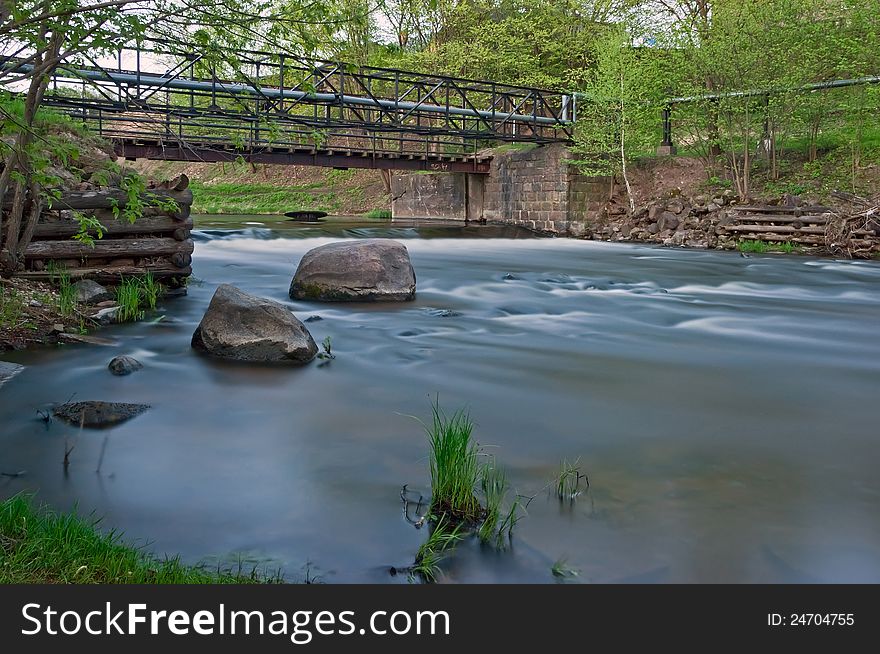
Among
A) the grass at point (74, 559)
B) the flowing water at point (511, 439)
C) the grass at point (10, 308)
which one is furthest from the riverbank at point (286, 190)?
the grass at point (74, 559)

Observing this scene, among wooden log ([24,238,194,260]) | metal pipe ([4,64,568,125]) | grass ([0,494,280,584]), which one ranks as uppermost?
metal pipe ([4,64,568,125])

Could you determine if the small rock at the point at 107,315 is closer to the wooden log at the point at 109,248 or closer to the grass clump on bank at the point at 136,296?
the grass clump on bank at the point at 136,296

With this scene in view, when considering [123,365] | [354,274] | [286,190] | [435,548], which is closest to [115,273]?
[354,274]

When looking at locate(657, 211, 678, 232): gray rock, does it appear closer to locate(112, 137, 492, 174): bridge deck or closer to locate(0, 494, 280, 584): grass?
locate(112, 137, 492, 174): bridge deck

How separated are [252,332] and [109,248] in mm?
3963

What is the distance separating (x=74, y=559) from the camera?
342 cm

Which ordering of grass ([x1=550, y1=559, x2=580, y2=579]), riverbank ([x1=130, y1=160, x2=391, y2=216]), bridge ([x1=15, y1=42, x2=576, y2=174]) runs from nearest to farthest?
grass ([x1=550, y1=559, x2=580, y2=579]) → bridge ([x1=15, y1=42, x2=576, y2=174]) → riverbank ([x1=130, y1=160, x2=391, y2=216])

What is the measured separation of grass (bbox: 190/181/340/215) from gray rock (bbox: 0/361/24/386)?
38422 millimetres

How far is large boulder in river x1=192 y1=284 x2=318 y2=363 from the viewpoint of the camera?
7.94 m

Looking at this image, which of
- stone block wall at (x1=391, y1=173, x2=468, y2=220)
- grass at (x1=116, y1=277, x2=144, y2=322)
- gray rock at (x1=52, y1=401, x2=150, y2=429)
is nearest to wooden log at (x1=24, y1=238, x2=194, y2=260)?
grass at (x1=116, y1=277, x2=144, y2=322)

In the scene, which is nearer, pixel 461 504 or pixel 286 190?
pixel 461 504

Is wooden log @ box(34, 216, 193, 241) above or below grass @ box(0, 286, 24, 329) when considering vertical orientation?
above

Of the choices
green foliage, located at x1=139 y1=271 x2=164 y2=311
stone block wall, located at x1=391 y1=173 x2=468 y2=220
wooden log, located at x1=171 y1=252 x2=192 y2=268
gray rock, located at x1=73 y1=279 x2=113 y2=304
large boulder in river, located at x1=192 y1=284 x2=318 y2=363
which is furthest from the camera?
stone block wall, located at x1=391 y1=173 x2=468 y2=220

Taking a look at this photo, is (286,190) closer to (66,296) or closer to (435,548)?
(66,296)
